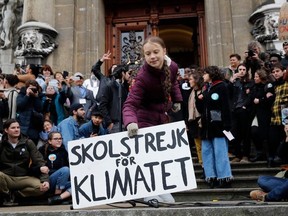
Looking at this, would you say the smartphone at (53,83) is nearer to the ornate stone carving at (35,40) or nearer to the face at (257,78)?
the ornate stone carving at (35,40)

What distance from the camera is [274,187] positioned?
4.92 meters

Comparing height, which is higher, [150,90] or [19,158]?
[150,90]

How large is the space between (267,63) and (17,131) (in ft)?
15.7

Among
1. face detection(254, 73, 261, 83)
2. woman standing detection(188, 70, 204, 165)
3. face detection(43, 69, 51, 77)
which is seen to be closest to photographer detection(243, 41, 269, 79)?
face detection(254, 73, 261, 83)

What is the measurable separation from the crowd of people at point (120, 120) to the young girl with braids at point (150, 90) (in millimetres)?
934

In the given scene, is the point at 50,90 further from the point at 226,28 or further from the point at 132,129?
the point at 226,28

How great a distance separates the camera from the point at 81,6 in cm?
1214

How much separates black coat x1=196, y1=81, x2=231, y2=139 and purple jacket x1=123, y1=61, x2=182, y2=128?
8.20ft

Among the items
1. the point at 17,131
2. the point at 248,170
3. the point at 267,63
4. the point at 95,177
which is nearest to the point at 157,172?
the point at 95,177

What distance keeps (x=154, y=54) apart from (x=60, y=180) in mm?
2864

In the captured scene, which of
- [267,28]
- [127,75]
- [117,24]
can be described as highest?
[117,24]

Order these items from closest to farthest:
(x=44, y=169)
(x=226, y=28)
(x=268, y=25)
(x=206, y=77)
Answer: (x=44, y=169) → (x=206, y=77) → (x=268, y=25) → (x=226, y=28)

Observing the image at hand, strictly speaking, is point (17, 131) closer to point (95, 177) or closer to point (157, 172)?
point (95, 177)

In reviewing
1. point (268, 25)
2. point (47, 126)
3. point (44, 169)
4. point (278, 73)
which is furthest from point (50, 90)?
point (268, 25)
